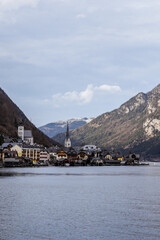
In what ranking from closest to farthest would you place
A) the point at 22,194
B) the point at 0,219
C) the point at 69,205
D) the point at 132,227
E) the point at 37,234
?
the point at 37,234
the point at 132,227
the point at 0,219
the point at 69,205
the point at 22,194

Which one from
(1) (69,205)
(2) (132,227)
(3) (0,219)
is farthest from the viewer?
(1) (69,205)

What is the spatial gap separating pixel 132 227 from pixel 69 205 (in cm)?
1889

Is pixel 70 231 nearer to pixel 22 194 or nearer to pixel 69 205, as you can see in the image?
pixel 69 205

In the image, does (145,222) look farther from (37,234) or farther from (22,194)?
(22,194)

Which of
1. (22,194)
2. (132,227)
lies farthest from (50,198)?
(132,227)

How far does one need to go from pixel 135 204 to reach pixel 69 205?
34.3 ft

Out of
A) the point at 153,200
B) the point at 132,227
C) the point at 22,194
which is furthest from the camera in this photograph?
the point at 22,194

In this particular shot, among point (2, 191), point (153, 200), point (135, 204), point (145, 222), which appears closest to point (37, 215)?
point (145, 222)

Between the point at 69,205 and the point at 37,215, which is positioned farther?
the point at 69,205

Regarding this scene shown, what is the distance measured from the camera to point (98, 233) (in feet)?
152

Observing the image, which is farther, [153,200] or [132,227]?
[153,200]

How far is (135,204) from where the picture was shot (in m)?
68.6

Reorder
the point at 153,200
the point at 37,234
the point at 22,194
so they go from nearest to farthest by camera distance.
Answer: the point at 37,234 → the point at 153,200 → the point at 22,194

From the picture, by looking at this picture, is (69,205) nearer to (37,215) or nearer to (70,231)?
(37,215)
